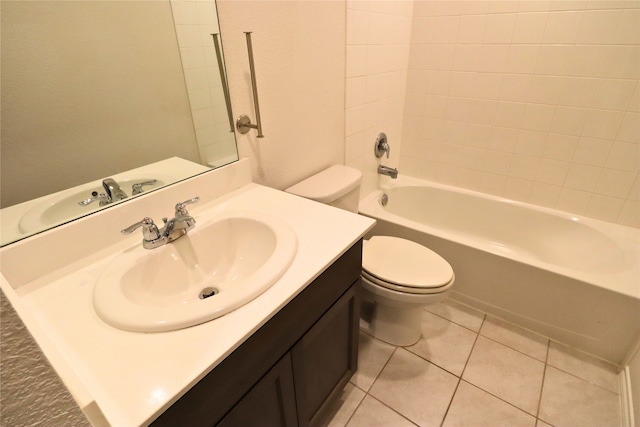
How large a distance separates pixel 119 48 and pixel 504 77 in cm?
182

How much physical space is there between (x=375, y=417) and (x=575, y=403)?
807 mm

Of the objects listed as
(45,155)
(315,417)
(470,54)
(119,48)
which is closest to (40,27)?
(119,48)

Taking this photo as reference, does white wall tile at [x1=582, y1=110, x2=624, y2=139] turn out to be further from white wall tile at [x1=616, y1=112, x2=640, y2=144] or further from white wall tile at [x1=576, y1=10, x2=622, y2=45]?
white wall tile at [x1=576, y1=10, x2=622, y2=45]

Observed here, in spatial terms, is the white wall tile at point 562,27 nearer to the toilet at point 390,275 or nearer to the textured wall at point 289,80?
the textured wall at point 289,80

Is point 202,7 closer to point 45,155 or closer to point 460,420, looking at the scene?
point 45,155

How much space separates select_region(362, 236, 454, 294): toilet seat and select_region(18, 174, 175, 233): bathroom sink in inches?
38.9

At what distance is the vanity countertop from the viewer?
50 centimetres

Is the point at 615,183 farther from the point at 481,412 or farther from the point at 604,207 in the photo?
the point at 481,412

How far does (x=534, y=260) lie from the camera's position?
150 cm

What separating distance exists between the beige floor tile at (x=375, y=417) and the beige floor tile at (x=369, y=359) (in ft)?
0.26

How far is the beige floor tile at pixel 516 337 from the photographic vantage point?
4.99 ft

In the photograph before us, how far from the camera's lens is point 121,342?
0.60 meters

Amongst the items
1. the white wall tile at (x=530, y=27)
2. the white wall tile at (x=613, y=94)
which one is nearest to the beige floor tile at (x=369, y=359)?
the white wall tile at (x=613, y=94)

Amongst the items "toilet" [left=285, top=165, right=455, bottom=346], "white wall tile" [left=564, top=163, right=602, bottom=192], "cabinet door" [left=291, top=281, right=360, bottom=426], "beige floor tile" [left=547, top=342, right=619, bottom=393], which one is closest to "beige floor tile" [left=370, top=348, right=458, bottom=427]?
"toilet" [left=285, top=165, right=455, bottom=346]
